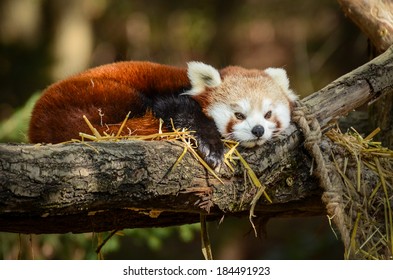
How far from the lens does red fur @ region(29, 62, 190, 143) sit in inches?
117

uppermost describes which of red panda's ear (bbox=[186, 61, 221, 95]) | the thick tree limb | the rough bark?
the rough bark

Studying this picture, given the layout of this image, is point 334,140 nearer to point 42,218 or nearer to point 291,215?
point 291,215

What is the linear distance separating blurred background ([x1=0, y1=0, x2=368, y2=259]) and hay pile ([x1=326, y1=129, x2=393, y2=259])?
151 cm

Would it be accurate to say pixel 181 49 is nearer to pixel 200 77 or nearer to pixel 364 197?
pixel 200 77

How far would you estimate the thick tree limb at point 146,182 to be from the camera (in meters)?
2.31

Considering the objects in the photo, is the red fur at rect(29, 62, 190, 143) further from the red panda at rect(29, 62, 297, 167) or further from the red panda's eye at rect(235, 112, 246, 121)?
the red panda's eye at rect(235, 112, 246, 121)

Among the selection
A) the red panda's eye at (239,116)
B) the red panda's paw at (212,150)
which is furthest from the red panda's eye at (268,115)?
the red panda's paw at (212,150)

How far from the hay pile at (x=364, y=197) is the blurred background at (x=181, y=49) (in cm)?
151

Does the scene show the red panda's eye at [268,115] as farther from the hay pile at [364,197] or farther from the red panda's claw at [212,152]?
the red panda's claw at [212,152]

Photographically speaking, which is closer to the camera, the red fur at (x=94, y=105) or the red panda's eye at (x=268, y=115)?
the red fur at (x=94, y=105)

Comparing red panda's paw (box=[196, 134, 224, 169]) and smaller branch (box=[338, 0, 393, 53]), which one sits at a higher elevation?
smaller branch (box=[338, 0, 393, 53])

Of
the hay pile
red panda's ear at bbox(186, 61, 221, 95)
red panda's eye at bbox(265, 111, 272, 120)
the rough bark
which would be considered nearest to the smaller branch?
the rough bark

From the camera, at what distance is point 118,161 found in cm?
248
